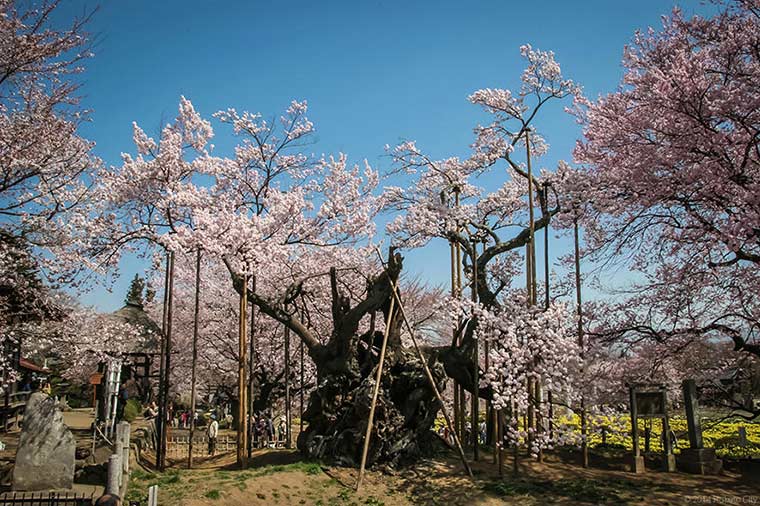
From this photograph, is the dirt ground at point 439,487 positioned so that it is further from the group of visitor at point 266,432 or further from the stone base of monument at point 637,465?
the group of visitor at point 266,432

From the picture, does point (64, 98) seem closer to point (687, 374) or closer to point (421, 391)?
point (421, 391)

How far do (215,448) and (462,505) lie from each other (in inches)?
489

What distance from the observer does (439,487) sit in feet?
41.0

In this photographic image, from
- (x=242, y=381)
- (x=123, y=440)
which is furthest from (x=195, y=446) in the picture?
(x=123, y=440)

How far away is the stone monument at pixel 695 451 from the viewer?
13.3 meters

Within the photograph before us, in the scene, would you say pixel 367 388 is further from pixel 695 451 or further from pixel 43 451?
pixel 695 451

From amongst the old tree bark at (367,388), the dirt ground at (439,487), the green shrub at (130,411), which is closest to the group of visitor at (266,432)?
the green shrub at (130,411)

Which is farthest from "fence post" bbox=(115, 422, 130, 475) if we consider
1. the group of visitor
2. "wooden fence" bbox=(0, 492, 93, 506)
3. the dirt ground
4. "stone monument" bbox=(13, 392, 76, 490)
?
the group of visitor

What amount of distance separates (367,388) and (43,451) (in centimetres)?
690

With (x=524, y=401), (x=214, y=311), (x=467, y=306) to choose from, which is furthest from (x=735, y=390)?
(x=214, y=311)

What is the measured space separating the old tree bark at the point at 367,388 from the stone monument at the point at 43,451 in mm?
5124

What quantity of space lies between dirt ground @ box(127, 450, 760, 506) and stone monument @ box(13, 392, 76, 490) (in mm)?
1331

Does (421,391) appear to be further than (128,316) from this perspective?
No

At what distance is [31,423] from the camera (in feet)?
33.6
